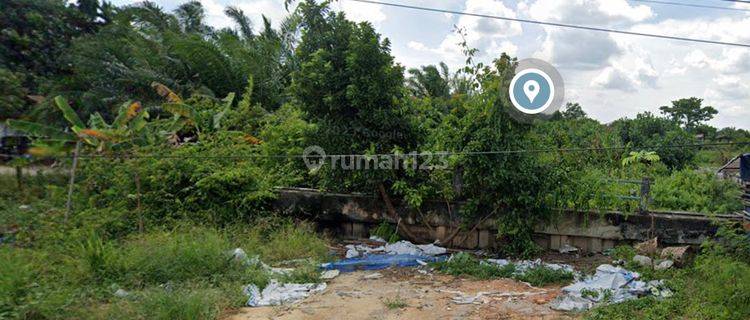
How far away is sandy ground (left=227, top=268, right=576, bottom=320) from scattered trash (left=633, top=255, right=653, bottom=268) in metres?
1.08

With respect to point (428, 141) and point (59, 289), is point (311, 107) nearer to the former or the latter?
point (428, 141)

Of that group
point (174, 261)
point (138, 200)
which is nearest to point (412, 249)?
point (174, 261)

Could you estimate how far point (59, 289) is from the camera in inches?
170

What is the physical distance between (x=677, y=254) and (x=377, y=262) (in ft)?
11.0

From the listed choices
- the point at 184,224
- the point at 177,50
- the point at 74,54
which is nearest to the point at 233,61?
the point at 177,50

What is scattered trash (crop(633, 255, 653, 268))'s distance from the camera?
5.18m

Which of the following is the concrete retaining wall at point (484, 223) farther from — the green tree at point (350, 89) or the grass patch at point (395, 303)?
the grass patch at point (395, 303)

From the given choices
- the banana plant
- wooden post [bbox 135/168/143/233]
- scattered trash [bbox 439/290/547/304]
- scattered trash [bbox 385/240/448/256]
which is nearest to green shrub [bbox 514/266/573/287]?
scattered trash [bbox 439/290/547/304]

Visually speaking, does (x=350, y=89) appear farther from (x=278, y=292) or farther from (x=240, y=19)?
(x=240, y=19)

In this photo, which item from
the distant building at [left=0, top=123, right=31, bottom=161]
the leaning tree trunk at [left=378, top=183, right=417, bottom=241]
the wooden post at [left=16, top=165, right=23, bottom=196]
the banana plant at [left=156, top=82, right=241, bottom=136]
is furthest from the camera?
the distant building at [left=0, top=123, right=31, bottom=161]

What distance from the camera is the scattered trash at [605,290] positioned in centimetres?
435

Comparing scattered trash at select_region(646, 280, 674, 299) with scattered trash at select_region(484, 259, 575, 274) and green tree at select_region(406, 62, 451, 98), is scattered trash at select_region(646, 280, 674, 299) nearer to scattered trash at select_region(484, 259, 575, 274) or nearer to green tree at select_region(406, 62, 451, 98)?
scattered trash at select_region(484, 259, 575, 274)

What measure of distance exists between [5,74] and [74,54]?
166 centimetres

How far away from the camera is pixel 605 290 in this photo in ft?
14.9
